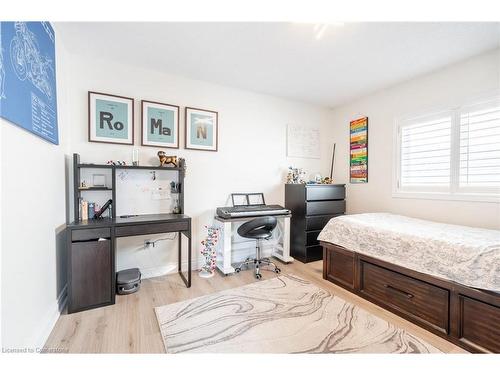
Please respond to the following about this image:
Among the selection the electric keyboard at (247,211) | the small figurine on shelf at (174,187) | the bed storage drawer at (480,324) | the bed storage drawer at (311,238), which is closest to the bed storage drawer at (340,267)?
the bed storage drawer at (311,238)

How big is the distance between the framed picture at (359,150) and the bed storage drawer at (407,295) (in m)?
1.74

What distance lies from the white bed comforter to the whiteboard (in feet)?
5.01

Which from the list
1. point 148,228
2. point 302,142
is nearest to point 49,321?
point 148,228

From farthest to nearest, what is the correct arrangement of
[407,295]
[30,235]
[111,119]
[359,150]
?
[359,150]
[111,119]
[407,295]
[30,235]

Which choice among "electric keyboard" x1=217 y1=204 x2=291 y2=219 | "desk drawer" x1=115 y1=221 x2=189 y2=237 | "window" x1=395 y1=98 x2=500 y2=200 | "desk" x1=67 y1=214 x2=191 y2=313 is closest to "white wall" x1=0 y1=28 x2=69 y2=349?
"desk" x1=67 y1=214 x2=191 y2=313

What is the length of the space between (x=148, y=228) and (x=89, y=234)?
49cm

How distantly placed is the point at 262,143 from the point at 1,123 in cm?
282

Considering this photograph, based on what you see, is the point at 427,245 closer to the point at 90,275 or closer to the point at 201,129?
the point at 201,129

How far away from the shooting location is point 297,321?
1.89 m

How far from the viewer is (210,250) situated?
9.89 feet

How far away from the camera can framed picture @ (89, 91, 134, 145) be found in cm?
247

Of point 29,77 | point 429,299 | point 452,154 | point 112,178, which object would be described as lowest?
point 429,299
